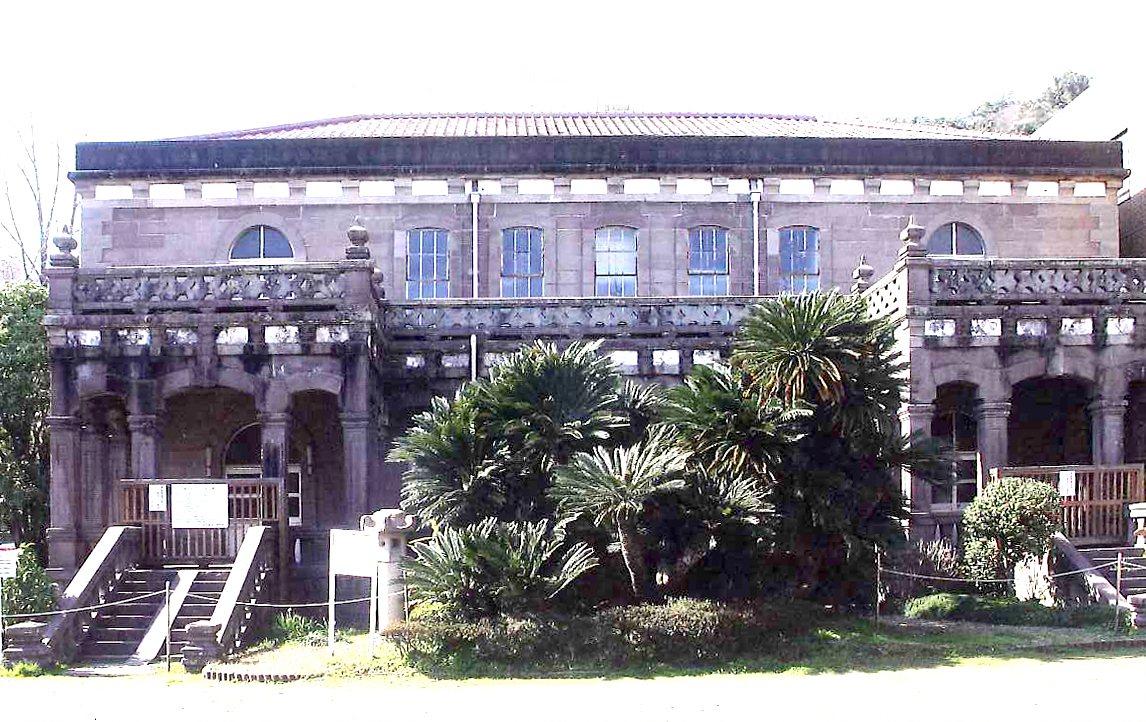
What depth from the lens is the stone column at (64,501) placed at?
19969 millimetres

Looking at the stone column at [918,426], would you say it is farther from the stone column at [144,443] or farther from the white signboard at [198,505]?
the stone column at [144,443]

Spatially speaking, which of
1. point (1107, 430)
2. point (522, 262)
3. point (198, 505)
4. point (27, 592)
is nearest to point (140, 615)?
point (27, 592)

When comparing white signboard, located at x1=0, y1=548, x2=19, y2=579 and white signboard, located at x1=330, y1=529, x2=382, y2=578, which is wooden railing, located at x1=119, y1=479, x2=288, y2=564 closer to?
white signboard, located at x1=0, y1=548, x2=19, y2=579

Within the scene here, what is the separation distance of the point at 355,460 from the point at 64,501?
14.4 feet

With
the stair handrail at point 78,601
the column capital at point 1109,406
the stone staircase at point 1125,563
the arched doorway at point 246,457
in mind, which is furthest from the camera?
the arched doorway at point 246,457

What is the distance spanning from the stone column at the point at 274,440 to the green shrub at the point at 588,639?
542 centimetres

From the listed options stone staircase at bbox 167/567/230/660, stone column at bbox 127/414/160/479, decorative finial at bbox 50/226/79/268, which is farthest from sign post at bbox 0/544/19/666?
decorative finial at bbox 50/226/79/268

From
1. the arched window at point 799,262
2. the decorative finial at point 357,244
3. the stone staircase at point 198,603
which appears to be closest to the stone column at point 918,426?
the arched window at point 799,262

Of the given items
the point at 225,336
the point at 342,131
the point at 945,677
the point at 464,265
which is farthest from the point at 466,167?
the point at 945,677

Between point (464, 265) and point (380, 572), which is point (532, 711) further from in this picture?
point (464, 265)

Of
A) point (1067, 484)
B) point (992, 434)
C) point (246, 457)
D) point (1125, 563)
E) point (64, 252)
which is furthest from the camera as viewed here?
point (246, 457)

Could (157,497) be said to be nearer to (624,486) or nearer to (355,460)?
(355,460)

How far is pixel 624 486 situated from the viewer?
50.2ft

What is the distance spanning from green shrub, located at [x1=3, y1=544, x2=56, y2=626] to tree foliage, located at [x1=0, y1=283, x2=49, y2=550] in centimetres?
654
